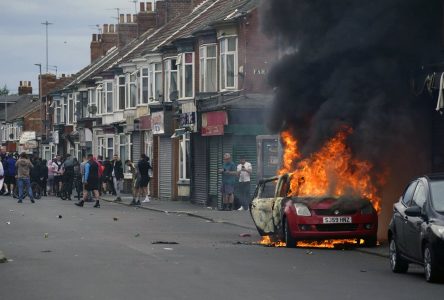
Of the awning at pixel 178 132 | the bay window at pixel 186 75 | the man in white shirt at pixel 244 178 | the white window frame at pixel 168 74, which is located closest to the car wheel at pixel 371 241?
the man in white shirt at pixel 244 178

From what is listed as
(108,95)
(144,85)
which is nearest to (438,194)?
(144,85)

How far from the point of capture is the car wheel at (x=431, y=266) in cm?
1341

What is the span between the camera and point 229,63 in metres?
40.9

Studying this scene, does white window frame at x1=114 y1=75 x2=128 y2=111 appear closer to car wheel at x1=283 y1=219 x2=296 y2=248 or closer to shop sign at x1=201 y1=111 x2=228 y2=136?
shop sign at x1=201 y1=111 x2=228 y2=136

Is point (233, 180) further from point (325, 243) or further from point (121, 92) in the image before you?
point (121, 92)

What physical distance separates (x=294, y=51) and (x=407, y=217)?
895 centimetres

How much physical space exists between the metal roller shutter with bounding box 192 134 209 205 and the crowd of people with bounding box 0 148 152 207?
176 cm

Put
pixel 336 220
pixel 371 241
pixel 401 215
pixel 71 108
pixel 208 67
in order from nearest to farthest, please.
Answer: pixel 401 215 < pixel 336 220 < pixel 371 241 < pixel 208 67 < pixel 71 108

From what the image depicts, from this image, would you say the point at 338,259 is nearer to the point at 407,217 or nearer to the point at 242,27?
the point at 407,217

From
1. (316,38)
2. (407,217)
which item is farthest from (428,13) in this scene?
(407,217)

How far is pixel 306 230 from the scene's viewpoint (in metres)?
19.3

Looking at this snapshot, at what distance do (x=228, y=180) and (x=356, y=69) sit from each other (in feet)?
44.7

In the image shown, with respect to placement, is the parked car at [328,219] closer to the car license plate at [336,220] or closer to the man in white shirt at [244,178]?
the car license plate at [336,220]

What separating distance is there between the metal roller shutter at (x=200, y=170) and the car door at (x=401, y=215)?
79.4ft
